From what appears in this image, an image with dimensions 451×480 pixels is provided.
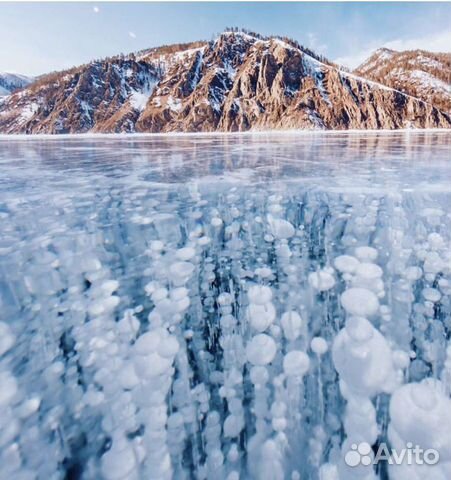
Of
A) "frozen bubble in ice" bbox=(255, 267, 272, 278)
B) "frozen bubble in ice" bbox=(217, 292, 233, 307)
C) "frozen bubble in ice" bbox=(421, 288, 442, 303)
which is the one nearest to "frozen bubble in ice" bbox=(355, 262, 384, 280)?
"frozen bubble in ice" bbox=(421, 288, 442, 303)

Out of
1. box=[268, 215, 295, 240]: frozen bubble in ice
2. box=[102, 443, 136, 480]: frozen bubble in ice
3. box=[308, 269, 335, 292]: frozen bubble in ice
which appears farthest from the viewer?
box=[268, 215, 295, 240]: frozen bubble in ice

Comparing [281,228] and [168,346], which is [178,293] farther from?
[281,228]

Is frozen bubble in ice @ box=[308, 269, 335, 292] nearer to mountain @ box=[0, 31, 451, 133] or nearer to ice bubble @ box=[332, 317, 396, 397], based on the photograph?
ice bubble @ box=[332, 317, 396, 397]

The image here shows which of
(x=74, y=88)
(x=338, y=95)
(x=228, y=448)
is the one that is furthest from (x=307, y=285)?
(x=74, y=88)

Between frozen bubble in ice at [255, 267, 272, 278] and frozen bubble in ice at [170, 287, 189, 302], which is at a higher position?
frozen bubble in ice at [255, 267, 272, 278]

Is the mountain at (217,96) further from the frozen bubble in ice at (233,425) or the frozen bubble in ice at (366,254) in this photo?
the frozen bubble in ice at (233,425)

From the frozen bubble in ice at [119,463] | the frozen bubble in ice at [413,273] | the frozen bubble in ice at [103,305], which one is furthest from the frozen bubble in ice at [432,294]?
the frozen bubble in ice at [103,305]
